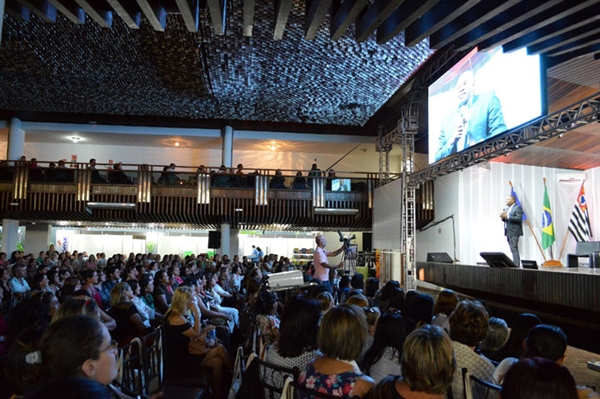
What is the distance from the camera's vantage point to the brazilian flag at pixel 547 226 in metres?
10.8

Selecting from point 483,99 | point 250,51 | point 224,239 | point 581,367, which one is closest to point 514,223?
point 483,99

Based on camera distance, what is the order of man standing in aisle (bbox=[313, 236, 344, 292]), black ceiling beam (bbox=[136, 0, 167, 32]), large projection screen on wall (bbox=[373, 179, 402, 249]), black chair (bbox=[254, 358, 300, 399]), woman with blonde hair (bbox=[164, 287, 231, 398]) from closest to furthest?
black chair (bbox=[254, 358, 300, 399])
black ceiling beam (bbox=[136, 0, 167, 32])
woman with blonde hair (bbox=[164, 287, 231, 398])
man standing in aisle (bbox=[313, 236, 344, 292])
large projection screen on wall (bbox=[373, 179, 402, 249])

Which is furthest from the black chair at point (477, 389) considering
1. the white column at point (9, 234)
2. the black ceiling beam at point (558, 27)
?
the white column at point (9, 234)

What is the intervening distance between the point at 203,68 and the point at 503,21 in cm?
891

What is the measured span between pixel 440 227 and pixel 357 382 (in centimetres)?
1248

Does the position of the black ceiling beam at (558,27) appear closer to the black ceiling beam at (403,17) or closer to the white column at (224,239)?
the black ceiling beam at (403,17)

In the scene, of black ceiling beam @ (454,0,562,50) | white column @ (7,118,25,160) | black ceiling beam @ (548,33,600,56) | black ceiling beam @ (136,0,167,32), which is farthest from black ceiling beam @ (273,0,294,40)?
white column @ (7,118,25,160)

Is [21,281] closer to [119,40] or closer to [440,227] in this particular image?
[119,40]

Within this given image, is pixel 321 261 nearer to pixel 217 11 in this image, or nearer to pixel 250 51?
pixel 217 11

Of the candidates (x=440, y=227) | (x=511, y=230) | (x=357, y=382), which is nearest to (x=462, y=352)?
(x=357, y=382)

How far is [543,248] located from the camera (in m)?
10.8

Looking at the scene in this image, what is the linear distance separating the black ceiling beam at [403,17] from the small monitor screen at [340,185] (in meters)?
11.1

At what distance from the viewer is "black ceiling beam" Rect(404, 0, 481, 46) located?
288 centimetres

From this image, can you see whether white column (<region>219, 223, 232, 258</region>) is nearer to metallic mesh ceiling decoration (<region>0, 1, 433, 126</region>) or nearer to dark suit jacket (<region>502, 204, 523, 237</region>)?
metallic mesh ceiling decoration (<region>0, 1, 433, 126</region>)
